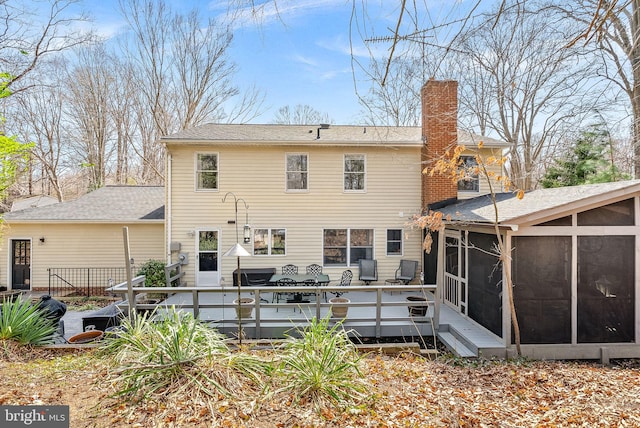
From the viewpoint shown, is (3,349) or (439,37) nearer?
(439,37)

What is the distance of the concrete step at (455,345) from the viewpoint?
248 inches

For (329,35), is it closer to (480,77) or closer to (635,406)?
(635,406)

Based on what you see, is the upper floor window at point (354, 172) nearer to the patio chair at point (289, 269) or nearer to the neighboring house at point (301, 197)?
the neighboring house at point (301, 197)

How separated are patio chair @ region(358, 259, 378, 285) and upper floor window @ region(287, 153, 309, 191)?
3272 millimetres

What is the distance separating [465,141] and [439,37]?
9305 mm

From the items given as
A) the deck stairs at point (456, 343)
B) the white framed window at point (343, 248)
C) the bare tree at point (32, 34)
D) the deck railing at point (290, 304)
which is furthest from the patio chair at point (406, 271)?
the bare tree at point (32, 34)

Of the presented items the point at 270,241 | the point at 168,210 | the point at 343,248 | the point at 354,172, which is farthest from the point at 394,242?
the point at 168,210

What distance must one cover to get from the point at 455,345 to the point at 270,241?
22.2 feet

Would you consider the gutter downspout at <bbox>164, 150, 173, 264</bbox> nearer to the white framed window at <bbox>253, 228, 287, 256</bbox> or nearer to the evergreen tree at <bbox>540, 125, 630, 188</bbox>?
the white framed window at <bbox>253, 228, 287, 256</bbox>

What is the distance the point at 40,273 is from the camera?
12.6 meters

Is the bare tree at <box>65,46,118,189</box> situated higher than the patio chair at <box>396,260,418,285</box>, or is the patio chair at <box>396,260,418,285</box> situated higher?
the bare tree at <box>65,46,118,189</box>

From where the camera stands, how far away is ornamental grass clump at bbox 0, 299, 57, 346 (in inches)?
204

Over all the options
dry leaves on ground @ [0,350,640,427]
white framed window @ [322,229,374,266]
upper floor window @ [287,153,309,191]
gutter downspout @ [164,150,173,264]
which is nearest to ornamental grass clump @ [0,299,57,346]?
dry leaves on ground @ [0,350,640,427]

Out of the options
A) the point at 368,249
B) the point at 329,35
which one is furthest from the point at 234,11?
the point at 368,249
